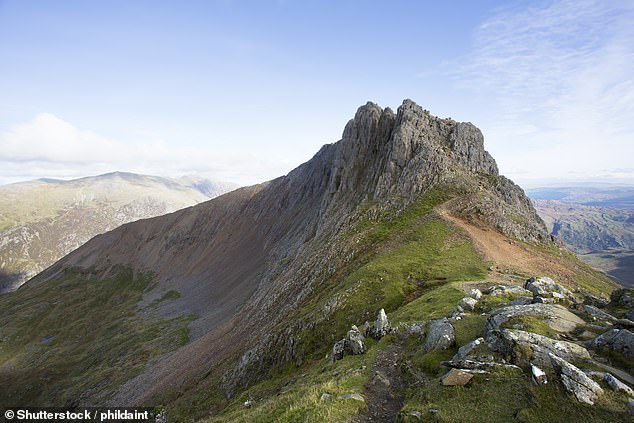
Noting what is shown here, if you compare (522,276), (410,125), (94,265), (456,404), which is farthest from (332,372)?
(94,265)

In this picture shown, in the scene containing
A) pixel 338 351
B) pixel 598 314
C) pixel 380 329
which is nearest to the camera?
pixel 598 314

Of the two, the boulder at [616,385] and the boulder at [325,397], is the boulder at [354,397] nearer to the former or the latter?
the boulder at [325,397]

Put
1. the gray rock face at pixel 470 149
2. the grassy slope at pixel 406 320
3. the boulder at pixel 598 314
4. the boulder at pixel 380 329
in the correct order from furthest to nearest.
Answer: the gray rock face at pixel 470 149, the boulder at pixel 380 329, the boulder at pixel 598 314, the grassy slope at pixel 406 320

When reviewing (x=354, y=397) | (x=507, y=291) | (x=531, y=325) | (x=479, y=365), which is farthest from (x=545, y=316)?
(x=354, y=397)

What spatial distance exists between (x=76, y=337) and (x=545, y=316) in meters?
152

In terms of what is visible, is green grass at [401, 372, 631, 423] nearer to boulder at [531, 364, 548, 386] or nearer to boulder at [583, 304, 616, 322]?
boulder at [531, 364, 548, 386]

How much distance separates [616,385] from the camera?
12.5 m

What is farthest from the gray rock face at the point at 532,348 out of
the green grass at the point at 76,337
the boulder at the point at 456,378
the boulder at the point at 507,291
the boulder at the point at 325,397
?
the green grass at the point at 76,337

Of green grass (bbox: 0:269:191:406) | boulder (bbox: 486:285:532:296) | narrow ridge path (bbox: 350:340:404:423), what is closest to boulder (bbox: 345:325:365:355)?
narrow ridge path (bbox: 350:340:404:423)

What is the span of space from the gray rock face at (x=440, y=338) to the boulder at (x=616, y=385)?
7.51 meters

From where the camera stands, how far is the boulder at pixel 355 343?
2505 centimetres

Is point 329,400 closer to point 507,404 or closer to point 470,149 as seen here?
point 507,404

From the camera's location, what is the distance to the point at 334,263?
51969mm

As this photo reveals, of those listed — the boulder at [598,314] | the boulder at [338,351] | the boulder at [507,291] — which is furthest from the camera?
the boulder at [507,291]
